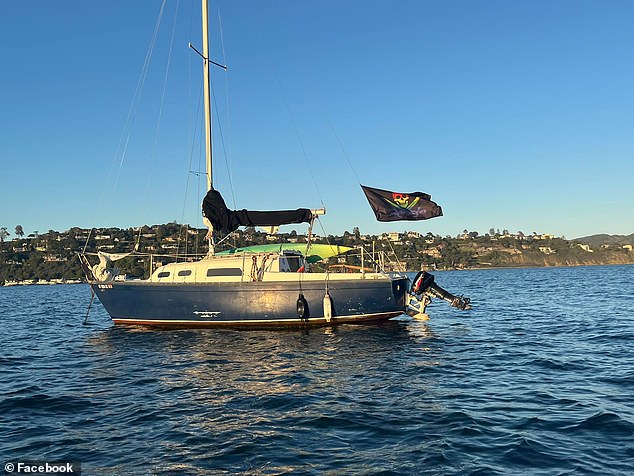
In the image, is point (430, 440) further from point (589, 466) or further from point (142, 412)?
point (142, 412)

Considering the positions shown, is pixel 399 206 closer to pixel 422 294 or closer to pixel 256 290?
pixel 422 294

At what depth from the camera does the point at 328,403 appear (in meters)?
9.68

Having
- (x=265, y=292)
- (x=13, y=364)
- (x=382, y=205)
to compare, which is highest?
(x=382, y=205)

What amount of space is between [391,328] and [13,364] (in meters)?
12.6

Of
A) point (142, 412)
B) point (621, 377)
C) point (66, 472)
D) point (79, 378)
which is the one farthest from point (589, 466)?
point (79, 378)

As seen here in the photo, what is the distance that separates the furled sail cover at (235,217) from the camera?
68.7 ft

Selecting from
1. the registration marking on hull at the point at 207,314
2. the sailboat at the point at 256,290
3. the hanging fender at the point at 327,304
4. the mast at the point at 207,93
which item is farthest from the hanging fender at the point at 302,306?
the mast at the point at 207,93

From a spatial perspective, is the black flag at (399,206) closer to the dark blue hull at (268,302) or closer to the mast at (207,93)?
the dark blue hull at (268,302)

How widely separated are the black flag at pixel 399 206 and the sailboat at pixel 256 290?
0.12 meters

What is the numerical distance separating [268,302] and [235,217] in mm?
4305

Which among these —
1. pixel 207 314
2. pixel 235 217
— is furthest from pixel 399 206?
pixel 207 314

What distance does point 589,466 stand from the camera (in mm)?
6422

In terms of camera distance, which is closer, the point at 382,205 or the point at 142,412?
the point at 142,412

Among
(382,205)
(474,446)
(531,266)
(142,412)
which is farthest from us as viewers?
(531,266)
